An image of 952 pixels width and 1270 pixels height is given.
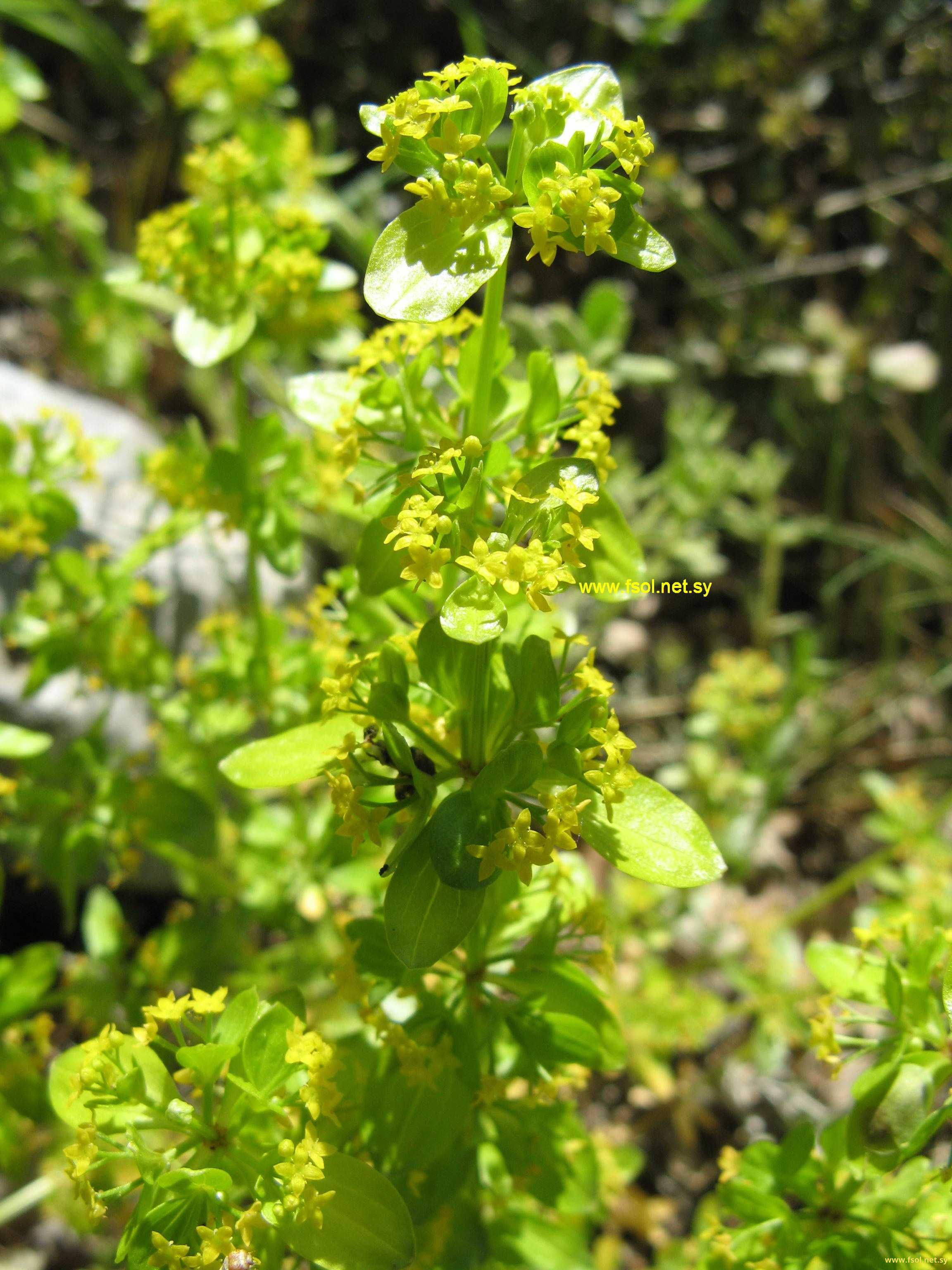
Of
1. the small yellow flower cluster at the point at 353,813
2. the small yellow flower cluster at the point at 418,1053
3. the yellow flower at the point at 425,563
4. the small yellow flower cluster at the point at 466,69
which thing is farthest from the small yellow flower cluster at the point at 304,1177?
the small yellow flower cluster at the point at 466,69

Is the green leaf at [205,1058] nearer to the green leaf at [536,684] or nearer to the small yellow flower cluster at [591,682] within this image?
the green leaf at [536,684]

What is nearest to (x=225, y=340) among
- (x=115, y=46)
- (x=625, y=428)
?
(x=625, y=428)

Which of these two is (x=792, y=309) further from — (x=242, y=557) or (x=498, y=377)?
(x=498, y=377)

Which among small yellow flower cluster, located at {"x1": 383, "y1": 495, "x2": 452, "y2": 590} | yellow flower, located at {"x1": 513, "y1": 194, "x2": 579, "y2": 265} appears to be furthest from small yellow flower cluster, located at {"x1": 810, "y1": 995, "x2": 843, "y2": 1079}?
yellow flower, located at {"x1": 513, "y1": 194, "x2": 579, "y2": 265}

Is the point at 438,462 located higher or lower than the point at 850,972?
higher

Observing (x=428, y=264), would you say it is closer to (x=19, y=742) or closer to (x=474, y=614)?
(x=474, y=614)

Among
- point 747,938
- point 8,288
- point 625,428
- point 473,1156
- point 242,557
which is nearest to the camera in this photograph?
point 473,1156

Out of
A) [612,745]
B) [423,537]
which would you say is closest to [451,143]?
[423,537]
